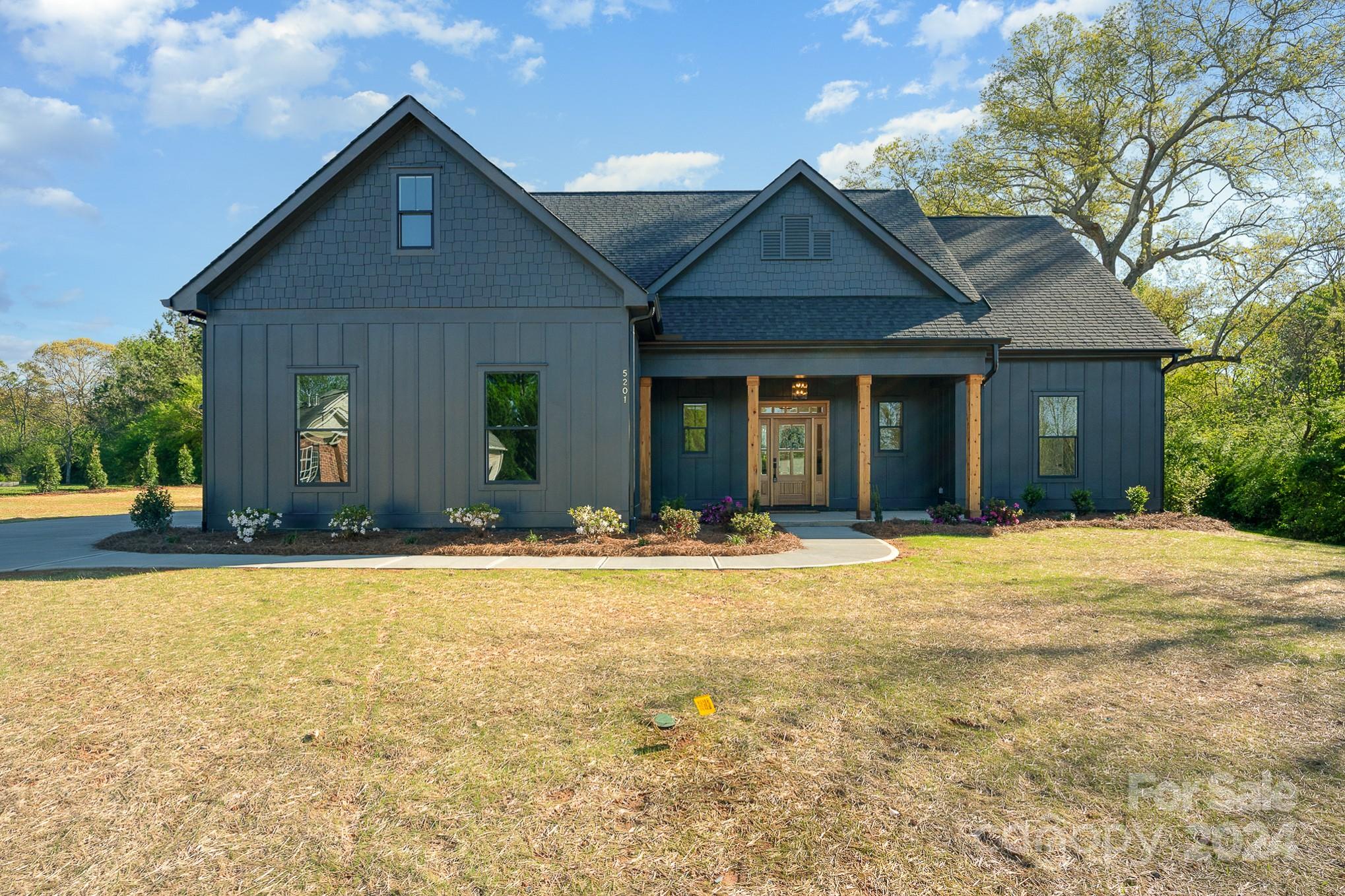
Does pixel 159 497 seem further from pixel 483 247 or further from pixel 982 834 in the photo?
pixel 982 834

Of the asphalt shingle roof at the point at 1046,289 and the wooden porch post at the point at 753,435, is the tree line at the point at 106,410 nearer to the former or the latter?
the wooden porch post at the point at 753,435

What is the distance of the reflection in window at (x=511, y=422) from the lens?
12.3 metres

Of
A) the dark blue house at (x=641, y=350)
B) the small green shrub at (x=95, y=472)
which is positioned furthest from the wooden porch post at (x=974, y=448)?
the small green shrub at (x=95, y=472)

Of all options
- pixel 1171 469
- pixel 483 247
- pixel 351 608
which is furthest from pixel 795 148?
pixel 351 608

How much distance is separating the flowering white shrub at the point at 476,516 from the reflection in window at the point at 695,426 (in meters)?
5.68

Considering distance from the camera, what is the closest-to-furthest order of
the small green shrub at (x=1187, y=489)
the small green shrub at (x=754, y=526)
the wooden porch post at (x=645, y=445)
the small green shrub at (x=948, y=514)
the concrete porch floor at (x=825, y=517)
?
the small green shrub at (x=754, y=526), the small green shrub at (x=948, y=514), the concrete porch floor at (x=825, y=517), the wooden porch post at (x=645, y=445), the small green shrub at (x=1187, y=489)

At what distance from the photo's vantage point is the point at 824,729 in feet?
13.0

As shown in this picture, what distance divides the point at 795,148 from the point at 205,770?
17.5 metres

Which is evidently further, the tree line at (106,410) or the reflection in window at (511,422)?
the tree line at (106,410)

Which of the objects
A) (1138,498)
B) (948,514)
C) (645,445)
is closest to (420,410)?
(645,445)

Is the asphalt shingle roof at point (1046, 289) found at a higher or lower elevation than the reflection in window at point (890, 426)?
higher

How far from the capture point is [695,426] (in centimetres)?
1648

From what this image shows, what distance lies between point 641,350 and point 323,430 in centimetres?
617

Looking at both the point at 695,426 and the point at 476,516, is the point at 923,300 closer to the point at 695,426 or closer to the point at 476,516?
the point at 695,426
